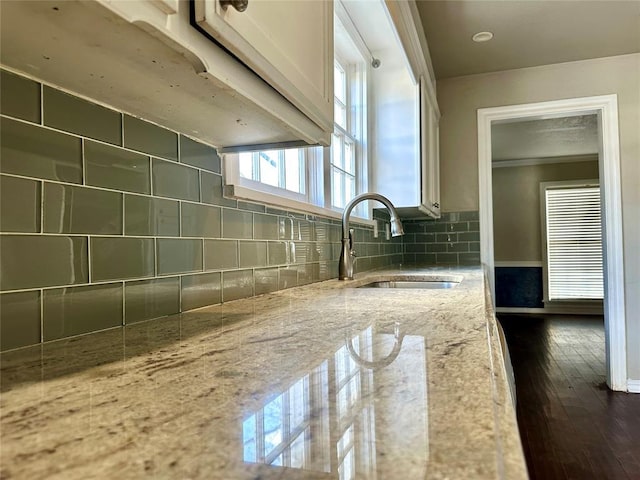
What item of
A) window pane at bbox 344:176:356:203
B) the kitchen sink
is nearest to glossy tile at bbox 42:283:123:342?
the kitchen sink

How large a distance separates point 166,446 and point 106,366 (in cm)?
27

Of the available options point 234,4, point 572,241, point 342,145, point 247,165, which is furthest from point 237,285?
point 572,241

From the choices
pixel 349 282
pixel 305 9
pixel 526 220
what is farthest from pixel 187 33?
pixel 526 220

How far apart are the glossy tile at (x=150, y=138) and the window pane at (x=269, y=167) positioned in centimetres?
58

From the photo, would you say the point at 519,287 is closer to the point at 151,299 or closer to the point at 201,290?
the point at 201,290

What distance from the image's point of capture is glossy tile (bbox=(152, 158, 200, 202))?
2.95ft

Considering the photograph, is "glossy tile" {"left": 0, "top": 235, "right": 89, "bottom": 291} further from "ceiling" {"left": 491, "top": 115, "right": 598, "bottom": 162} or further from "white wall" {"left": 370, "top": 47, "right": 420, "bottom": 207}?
"ceiling" {"left": 491, "top": 115, "right": 598, "bottom": 162}

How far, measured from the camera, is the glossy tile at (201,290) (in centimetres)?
98

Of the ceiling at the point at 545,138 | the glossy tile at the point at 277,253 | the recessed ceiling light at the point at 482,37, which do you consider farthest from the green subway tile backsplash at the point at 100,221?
the ceiling at the point at 545,138

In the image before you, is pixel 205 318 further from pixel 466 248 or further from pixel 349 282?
pixel 466 248

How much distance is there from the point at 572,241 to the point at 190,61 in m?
6.94

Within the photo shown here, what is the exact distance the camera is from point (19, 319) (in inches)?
24.5

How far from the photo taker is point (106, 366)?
0.54 m

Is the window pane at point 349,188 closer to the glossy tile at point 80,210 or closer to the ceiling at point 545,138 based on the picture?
the glossy tile at point 80,210
